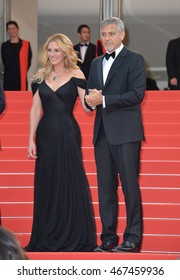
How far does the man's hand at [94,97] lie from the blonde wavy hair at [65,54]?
1.50ft

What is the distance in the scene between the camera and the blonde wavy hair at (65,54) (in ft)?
20.8

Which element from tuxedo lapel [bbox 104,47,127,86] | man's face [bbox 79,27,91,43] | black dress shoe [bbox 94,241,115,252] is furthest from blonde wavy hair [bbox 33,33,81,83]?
man's face [bbox 79,27,91,43]

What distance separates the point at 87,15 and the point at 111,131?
1158cm

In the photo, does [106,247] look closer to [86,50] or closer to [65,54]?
[65,54]

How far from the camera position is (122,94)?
6121 millimetres

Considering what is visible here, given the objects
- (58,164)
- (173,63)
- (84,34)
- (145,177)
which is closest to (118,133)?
(58,164)

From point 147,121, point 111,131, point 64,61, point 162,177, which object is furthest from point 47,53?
point 147,121

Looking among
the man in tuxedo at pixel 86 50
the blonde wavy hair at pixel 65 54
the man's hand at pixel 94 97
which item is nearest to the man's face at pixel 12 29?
the man in tuxedo at pixel 86 50

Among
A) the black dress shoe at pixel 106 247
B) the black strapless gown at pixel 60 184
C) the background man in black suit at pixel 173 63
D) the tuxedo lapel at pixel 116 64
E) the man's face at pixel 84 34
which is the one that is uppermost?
the man's face at pixel 84 34

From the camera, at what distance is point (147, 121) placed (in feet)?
37.1

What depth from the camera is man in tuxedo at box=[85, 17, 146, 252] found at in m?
6.13

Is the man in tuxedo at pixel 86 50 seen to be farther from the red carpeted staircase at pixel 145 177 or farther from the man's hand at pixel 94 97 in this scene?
the man's hand at pixel 94 97

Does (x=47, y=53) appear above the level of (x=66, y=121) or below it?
above
